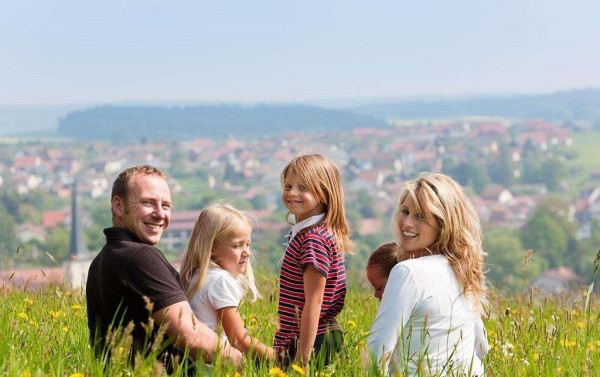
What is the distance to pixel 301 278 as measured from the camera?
3863 millimetres

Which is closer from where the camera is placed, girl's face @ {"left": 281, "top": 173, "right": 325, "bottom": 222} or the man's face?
the man's face

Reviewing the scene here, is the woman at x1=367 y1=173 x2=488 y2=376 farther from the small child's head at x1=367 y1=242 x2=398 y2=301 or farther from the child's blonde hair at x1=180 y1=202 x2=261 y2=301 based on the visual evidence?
the child's blonde hair at x1=180 y1=202 x2=261 y2=301

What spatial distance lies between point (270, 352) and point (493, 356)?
871 mm

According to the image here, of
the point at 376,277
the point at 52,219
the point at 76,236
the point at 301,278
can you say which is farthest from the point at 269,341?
the point at 52,219

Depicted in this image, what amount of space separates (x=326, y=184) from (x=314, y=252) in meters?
0.32

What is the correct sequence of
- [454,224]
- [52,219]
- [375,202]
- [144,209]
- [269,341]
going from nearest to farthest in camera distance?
[454,224], [144,209], [269,341], [52,219], [375,202]

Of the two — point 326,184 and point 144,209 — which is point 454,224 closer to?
point 326,184

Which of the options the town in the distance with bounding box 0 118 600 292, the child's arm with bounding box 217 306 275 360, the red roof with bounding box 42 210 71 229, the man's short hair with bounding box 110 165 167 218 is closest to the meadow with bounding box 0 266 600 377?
the child's arm with bounding box 217 306 275 360

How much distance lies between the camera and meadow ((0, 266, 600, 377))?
2838mm

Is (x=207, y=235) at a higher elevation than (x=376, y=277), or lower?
higher

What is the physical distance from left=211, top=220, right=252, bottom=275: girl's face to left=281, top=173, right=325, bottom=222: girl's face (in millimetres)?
198

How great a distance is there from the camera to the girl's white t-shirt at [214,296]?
3.73m

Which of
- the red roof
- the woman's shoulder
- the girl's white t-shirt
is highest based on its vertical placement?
the woman's shoulder

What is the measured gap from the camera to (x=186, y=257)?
3904 millimetres
